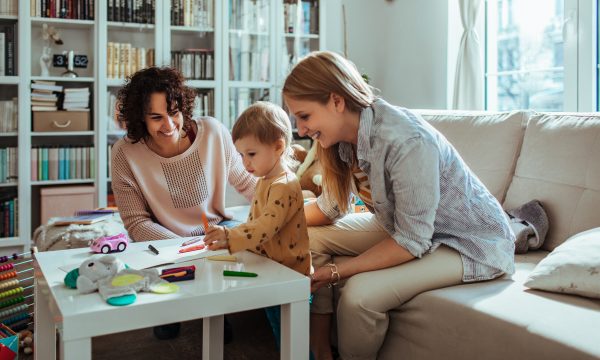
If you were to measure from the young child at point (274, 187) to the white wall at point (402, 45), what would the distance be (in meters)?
2.54

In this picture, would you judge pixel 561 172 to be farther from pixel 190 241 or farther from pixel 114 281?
pixel 114 281

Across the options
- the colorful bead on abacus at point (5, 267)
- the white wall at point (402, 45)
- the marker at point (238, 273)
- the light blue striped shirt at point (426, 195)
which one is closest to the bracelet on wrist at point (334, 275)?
the light blue striped shirt at point (426, 195)

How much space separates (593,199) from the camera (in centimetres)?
195

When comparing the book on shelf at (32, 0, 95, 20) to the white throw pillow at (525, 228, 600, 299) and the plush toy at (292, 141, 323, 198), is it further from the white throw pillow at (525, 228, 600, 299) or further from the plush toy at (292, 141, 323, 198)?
the white throw pillow at (525, 228, 600, 299)

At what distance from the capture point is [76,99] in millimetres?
3938

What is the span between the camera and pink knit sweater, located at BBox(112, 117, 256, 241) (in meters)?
2.20

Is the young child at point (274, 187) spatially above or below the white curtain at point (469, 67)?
below

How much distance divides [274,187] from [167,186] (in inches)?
28.8

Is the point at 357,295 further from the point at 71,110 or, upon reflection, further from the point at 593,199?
the point at 71,110

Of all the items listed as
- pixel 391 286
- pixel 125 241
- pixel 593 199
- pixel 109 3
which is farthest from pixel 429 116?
pixel 109 3

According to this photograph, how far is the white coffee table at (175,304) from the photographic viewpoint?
45.6 inches

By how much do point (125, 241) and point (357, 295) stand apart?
24.0 inches

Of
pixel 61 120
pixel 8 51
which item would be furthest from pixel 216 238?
pixel 8 51

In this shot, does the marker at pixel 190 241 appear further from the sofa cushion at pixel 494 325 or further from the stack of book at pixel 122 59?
the stack of book at pixel 122 59
